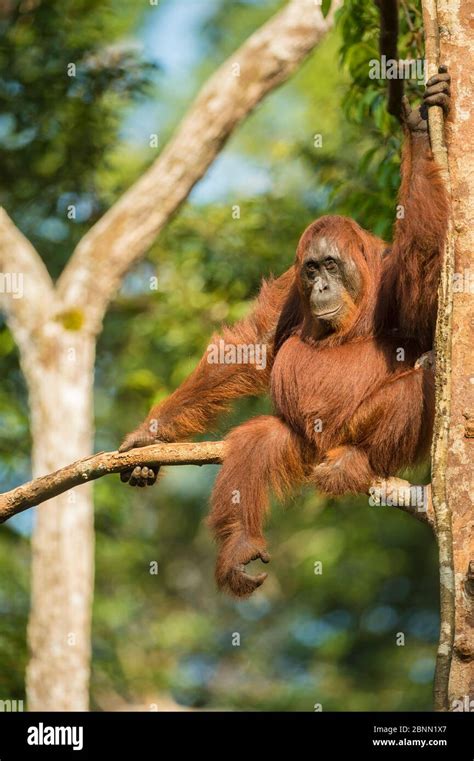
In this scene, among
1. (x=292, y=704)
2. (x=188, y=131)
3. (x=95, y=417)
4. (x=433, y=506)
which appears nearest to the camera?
(x=433, y=506)

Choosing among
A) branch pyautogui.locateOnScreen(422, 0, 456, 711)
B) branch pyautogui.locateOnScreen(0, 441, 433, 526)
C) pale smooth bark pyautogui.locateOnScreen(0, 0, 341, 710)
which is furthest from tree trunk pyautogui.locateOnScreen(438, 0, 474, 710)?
pale smooth bark pyautogui.locateOnScreen(0, 0, 341, 710)

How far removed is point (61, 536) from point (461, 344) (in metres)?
7.70

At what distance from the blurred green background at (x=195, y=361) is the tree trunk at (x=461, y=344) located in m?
2.09

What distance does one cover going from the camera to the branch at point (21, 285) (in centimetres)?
1232

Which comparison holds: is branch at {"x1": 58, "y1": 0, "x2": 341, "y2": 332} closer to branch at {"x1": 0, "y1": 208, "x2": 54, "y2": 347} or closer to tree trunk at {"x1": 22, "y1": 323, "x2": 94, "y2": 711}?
branch at {"x1": 0, "y1": 208, "x2": 54, "y2": 347}

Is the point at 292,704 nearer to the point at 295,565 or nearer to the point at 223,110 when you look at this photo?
the point at 295,565

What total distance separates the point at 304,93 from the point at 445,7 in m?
16.9

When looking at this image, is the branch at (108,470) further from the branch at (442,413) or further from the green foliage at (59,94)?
the green foliage at (59,94)

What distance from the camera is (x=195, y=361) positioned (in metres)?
11.6

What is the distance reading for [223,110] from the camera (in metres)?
12.6

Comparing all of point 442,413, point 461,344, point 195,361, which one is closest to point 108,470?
point 442,413

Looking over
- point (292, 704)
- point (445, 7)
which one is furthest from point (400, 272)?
point (292, 704)

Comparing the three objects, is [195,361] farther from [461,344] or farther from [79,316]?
[461,344]

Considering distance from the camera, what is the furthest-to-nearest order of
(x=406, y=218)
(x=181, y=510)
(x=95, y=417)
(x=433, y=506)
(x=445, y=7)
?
(x=181, y=510) → (x=95, y=417) → (x=406, y=218) → (x=445, y=7) → (x=433, y=506)
